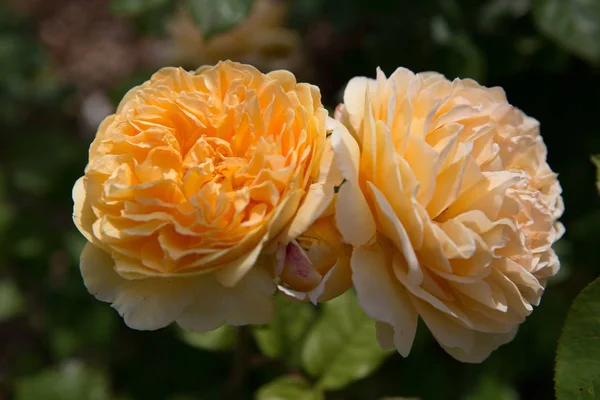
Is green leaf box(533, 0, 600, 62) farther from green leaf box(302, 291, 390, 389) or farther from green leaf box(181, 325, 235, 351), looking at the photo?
green leaf box(181, 325, 235, 351)

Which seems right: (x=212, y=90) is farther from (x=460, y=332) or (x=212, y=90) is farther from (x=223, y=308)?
(x=460, y=332)

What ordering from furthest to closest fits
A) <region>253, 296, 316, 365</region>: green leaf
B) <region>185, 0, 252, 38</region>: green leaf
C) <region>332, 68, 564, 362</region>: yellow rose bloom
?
<region>185, 0, 252, 38</region>: green leaf < <region>253, 296, 316, 365</region>: green leaf < <region>332, 68, 564, 362</region>: yellow rose bloom

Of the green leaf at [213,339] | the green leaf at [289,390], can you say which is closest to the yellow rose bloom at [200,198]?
the green leaf at [289,390]

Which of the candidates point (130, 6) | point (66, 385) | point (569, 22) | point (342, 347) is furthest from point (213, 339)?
point (569, 22)

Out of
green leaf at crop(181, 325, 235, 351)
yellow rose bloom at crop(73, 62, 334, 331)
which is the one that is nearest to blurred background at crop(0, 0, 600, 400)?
green leaf at crop(181, 325, 235, 351)

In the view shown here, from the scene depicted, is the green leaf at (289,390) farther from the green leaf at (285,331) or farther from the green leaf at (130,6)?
the green leaf at (130,6)

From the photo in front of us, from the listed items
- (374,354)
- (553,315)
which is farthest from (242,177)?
(553,315)

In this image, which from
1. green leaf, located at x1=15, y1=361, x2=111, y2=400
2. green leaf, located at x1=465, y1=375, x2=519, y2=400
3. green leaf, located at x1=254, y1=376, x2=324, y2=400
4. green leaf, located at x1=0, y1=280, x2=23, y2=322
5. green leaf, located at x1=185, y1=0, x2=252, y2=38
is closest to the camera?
green leaf, located at x1=254, y1=376, x2=324, y2=400
